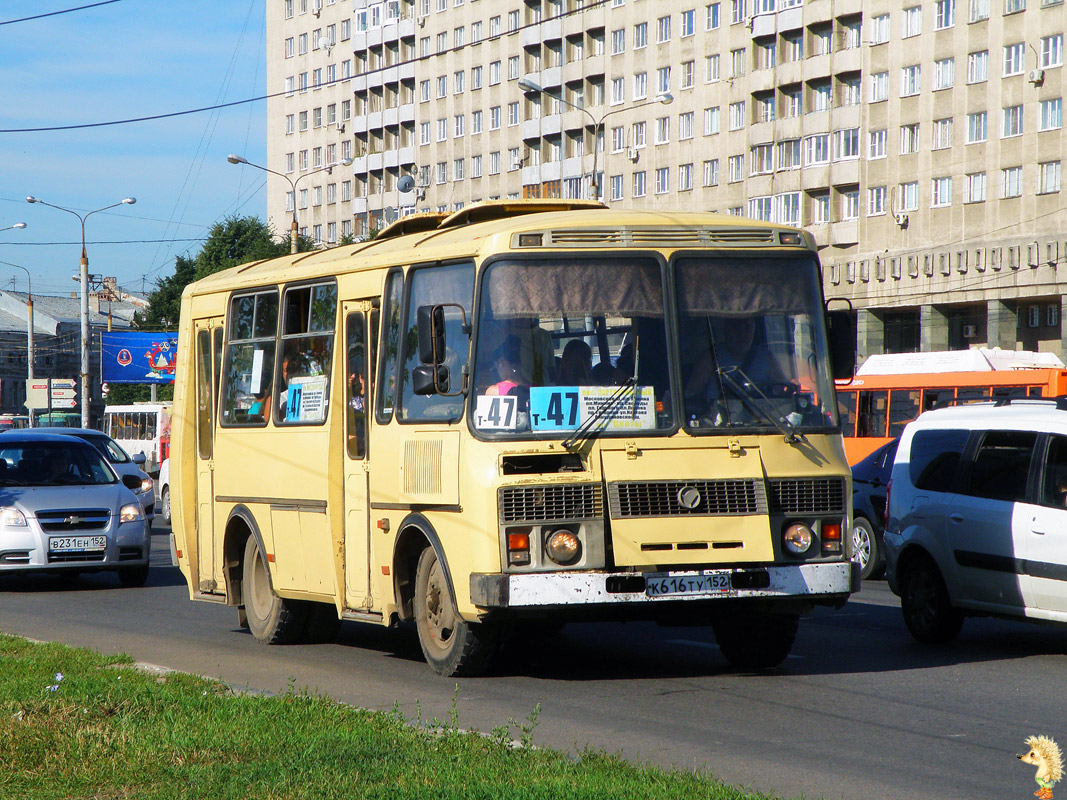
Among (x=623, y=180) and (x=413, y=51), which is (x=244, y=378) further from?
(x=413, y=51)

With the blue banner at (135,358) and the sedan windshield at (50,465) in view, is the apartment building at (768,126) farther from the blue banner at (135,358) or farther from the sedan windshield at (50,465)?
the sedan windshield at (50,465)

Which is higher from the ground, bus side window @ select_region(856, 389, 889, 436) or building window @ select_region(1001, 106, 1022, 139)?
building window @ select_region(1001, 106, 1022, 139)

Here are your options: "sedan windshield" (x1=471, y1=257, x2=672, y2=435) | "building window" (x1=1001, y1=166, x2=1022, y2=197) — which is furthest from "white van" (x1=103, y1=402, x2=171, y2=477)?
"sedan windshield" (x1=471, y1=257, x2=672, y2=435)

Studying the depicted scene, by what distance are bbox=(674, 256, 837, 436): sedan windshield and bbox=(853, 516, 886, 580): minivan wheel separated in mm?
9414

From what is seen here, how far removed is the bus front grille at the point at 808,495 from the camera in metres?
9.41

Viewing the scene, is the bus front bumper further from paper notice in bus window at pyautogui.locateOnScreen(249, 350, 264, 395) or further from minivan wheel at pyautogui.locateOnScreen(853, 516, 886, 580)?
minivan wheel at pyautogui.locateOnScreen(853, 516, 886, 580)

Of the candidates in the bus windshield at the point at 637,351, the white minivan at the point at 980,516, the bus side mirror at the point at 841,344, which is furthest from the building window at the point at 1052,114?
the bus windshield at the point at 637,351

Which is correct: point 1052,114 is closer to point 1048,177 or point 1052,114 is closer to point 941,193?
point 1048,177

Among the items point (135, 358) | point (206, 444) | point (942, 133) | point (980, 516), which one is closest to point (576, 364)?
point (980, 516)

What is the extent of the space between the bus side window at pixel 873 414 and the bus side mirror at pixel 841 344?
62.6 feet

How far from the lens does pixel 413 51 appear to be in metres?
87.5

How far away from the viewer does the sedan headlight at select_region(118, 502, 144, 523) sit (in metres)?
17.6

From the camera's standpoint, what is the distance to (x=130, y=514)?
58.1ft

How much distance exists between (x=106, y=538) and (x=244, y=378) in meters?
5.58
